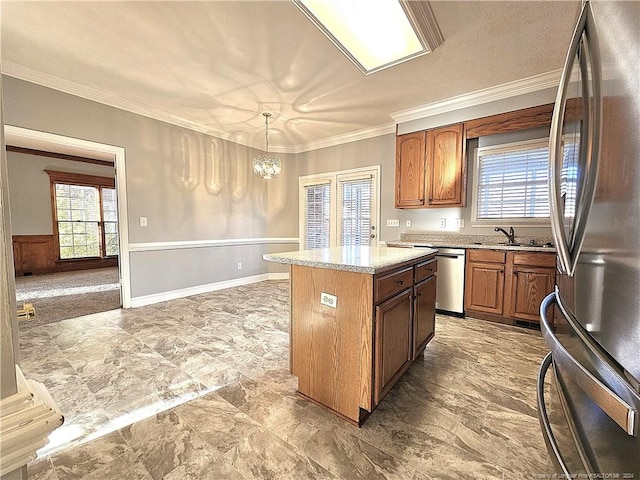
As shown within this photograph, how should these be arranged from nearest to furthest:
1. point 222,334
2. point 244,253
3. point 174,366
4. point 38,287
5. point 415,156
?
point 174,366
point 222,334
point 415,156
point 38,287
point 244,253

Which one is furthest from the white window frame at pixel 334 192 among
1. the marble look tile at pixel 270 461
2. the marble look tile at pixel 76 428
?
the marble look tile at pixel 76 428

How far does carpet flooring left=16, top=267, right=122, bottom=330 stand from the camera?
3424 mm

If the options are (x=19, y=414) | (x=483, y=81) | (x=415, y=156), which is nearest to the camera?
(x=19, y=414)

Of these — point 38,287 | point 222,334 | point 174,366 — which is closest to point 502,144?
point 222,334

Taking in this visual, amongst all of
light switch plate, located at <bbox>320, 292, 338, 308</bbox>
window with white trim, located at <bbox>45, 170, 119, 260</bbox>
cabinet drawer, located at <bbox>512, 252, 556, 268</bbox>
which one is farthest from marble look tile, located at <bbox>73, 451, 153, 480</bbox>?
window with white trim, located at <bbox>45, 170, 119, 260</bbox>

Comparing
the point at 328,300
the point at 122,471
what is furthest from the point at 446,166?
the point at 122,471

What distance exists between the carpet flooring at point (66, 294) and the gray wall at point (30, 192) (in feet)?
3.63

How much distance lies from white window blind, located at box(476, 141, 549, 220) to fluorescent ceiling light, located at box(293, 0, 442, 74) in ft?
5.76

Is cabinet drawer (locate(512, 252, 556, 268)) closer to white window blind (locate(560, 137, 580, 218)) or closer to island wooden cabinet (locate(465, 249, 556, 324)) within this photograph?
island wooden cabinet (locate(465, 249, 556, 324))

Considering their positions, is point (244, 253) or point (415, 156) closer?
point (415, 156)

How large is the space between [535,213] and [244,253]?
14.5 feet

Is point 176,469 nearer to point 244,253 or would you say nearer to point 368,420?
point 368,420

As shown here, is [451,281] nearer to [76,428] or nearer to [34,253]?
[76,428]

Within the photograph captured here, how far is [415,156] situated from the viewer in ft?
12.6
